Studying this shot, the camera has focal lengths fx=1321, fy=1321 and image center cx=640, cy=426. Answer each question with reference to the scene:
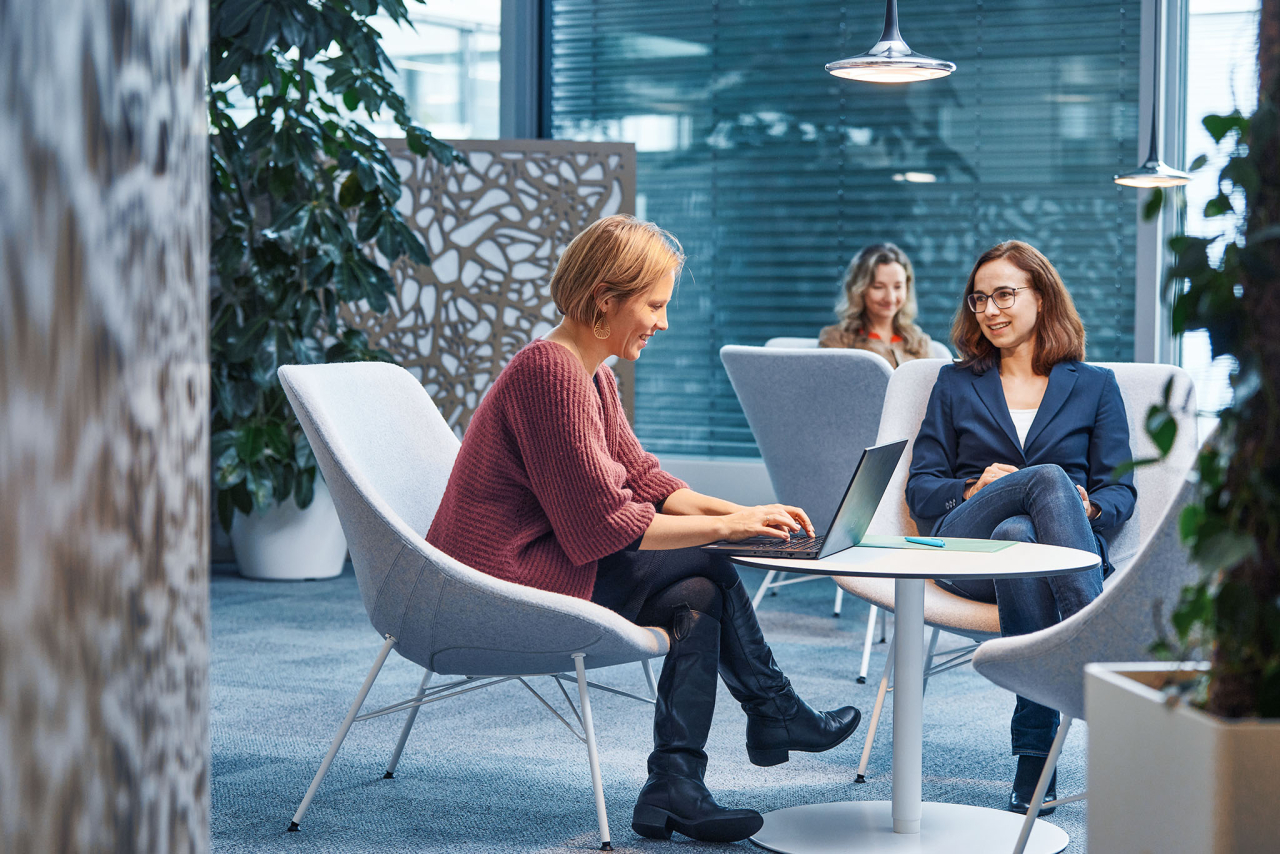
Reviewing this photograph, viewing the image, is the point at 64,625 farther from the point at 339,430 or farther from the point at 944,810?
the point at 944,810

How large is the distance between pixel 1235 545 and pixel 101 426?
818 mm

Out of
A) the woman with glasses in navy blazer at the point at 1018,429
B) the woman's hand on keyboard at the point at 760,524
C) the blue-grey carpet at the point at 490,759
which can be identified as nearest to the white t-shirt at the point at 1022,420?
the woman with glasses in navy blazer at the point at 1018,429

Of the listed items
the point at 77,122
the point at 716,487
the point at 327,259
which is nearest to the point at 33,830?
the point at 77,122

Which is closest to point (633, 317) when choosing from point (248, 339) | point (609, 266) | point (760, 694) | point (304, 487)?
point (609, 266)

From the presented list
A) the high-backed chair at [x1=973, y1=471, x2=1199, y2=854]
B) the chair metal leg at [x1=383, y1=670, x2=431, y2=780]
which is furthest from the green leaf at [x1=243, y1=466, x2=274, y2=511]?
the high-backed chair at [x1=973, y1=471, x2=1199, y2=854]

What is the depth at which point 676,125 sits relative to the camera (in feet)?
19.0

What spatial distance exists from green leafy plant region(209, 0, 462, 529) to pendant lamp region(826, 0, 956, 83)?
5.99 ft

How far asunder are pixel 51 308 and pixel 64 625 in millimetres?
199

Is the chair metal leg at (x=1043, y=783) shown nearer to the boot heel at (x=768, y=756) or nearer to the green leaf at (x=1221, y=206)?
the boot heel at (x=768, y=756)

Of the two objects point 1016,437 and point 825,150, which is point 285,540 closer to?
point 825,150

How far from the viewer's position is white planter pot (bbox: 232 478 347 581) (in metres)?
4.82

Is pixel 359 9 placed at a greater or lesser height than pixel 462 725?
greater

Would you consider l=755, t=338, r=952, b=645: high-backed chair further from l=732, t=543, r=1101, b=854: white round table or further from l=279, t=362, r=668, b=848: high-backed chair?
l=279, t=362, r=668, b=848: high-backed chair

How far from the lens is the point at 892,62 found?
3.32m
